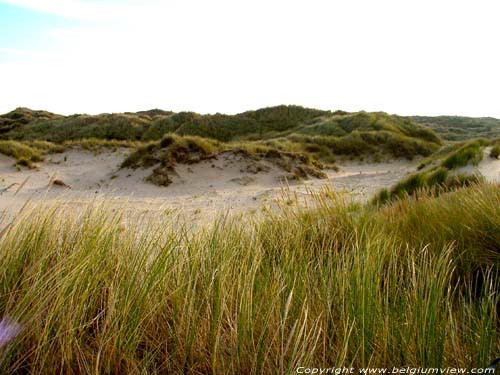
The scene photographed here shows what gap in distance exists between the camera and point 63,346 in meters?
1.34

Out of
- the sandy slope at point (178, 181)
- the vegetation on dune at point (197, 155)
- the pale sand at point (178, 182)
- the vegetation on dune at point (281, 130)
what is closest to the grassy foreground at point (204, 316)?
the pale sand at point (178, 182)

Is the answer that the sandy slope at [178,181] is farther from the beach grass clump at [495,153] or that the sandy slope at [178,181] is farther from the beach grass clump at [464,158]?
the beach grass clump at [495,153]

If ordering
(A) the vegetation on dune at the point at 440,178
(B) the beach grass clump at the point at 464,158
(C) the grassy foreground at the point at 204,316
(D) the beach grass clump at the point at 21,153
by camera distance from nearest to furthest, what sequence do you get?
1. (C) the grassy foreground at the point at 204,316
2. (A) the vegetation on dune at the point at 440,178
3. (B) the beach grass clump at the point at 464,158
4. (D) the beach grass clump at the point at 21,153

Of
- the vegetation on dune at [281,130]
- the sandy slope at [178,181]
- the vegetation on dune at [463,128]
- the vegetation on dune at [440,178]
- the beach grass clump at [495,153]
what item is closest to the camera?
the vegetation on dune at [440,178]

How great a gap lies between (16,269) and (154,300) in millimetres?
690

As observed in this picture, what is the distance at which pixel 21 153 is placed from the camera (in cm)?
1416

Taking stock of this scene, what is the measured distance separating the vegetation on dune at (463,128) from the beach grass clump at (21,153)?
33.1 m

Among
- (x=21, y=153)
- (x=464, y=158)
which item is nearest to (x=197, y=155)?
(x=21, y=153)

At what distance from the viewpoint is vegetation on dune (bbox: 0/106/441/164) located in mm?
20531

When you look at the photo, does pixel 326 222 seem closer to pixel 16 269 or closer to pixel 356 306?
pixel 356 306

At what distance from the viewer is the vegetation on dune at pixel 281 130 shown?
20.5 m

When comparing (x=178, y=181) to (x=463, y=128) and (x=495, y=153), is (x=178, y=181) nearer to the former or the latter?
(x=495, y=153)

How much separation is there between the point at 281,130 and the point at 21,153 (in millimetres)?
20569

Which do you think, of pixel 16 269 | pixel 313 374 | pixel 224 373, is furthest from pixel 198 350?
pixel 16 269
